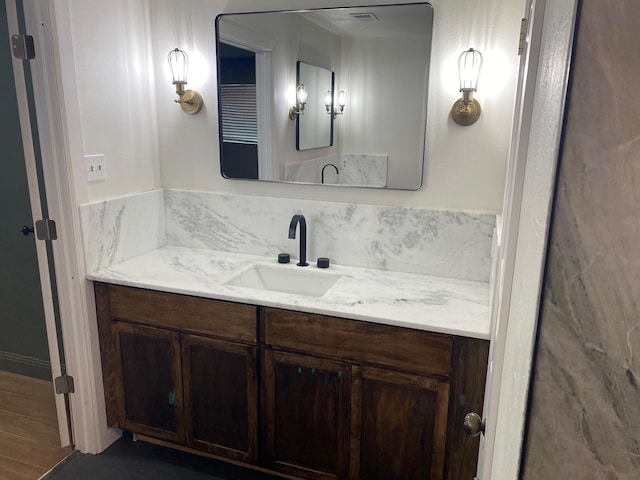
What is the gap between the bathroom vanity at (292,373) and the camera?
1.79 m

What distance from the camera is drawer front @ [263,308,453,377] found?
1756 mm

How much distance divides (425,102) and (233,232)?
1.11m

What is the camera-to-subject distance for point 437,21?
2031 mm

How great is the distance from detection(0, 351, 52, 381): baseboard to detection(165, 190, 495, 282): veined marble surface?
1.09 meters

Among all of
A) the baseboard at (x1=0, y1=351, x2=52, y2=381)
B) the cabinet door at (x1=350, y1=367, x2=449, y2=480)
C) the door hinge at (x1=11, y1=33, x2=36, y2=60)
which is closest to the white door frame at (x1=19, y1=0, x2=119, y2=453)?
the door hinge at (x1=11, y1=33, x2=36, y2=60)

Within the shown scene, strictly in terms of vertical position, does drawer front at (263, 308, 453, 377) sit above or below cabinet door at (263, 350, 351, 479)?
above

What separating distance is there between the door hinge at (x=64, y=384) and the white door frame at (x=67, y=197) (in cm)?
2

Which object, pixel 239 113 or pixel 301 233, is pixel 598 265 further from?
pixel 239 113

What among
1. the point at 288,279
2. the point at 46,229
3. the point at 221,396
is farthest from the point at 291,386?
the point at 46,229

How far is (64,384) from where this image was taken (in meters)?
2.30

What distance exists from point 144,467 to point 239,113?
167cm

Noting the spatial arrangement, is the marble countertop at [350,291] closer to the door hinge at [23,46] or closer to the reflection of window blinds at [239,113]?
the reflection of window blinds at [239,113]

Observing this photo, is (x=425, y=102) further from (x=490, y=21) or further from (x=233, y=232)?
(x=233, y=232)

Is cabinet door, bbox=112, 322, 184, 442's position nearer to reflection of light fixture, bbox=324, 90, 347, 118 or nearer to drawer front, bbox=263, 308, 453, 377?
drawer front, bbox=263, 308, 453, 377
